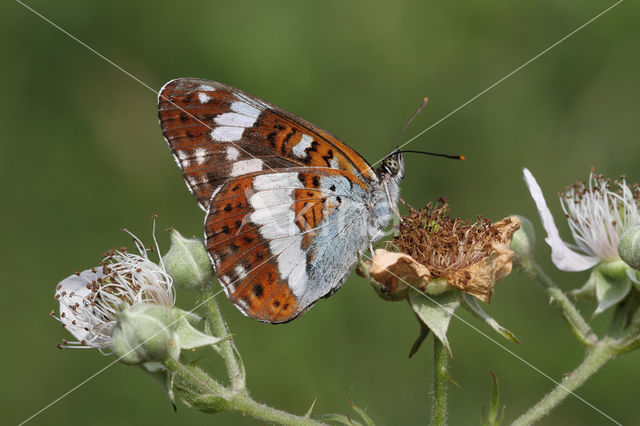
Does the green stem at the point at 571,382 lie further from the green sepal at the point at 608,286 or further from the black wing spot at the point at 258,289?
the black wing spot at the point at 258,289

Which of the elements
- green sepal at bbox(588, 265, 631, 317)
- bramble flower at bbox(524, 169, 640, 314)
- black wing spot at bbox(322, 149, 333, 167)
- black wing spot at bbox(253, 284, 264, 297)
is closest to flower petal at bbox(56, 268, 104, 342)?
black wing spot at bbox(253, 284, 264, 297)

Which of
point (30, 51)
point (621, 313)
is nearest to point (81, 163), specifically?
point (30, 51)

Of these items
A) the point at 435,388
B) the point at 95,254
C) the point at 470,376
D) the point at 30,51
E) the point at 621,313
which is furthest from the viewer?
the point at 30,51

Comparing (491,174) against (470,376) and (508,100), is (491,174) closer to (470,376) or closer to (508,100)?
(508,100)

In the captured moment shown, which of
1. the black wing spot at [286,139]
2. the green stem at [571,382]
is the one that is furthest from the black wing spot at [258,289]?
the green stem at [571,382]

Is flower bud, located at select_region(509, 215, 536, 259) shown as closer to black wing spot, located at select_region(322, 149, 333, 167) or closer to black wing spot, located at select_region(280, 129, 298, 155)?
black wing spot, located at select_region(322, 149, 333, 167)

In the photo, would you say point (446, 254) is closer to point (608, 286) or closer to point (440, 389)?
point (440, 389)
